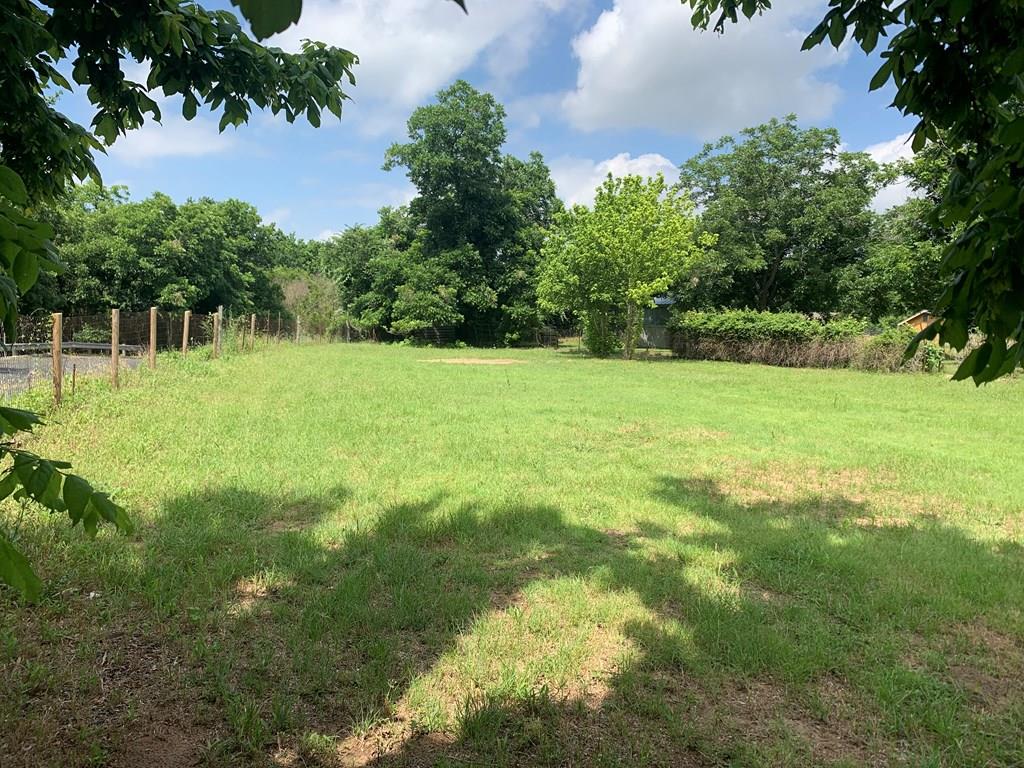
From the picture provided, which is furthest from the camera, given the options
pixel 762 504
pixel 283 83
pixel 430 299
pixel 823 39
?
pixel 430 299

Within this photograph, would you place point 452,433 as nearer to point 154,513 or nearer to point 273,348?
point 154,513

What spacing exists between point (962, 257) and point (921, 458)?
669 cm

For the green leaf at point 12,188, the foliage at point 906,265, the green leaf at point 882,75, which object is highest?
the foliage at point 906,265

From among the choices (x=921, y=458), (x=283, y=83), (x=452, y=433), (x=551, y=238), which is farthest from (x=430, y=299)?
(x=283, y=83)

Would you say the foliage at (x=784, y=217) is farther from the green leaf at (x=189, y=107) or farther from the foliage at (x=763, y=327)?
the green leaf at (x=189, y=107)

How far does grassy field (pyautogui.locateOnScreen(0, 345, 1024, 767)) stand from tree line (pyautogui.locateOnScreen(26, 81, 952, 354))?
60.3 ft

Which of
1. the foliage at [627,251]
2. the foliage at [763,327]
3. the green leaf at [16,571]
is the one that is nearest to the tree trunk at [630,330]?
the foliage at [627,251]

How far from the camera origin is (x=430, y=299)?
33062 millimetres

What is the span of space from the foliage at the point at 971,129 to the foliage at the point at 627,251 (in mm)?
21650

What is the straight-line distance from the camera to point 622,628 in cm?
307

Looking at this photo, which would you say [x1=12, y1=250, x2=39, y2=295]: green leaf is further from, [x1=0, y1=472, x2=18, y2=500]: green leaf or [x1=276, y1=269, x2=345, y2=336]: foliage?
[x1=276, y1=269, x2=345, y2=336]: foliage

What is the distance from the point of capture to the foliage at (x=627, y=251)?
77.7ft

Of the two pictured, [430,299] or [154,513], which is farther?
[430,299]

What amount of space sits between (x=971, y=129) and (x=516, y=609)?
275 centimetres
